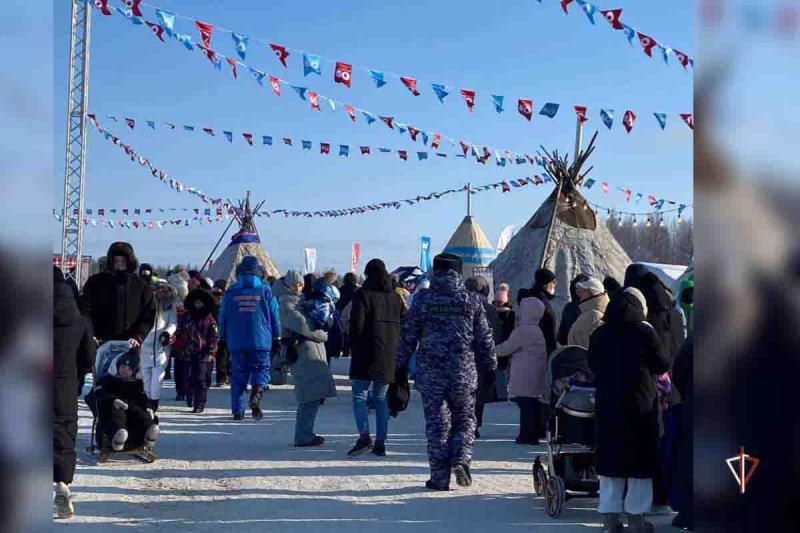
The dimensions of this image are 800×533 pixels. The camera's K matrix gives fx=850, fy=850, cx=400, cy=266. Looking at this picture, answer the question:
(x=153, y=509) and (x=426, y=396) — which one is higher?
(x=426, y=396)

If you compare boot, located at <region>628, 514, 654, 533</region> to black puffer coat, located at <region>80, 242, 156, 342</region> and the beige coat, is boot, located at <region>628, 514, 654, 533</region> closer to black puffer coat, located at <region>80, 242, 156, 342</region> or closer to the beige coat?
the beige coat

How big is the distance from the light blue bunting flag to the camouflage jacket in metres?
8.95

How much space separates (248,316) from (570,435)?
17.0 feet

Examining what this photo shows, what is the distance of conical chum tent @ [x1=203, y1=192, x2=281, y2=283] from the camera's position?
2473 cm

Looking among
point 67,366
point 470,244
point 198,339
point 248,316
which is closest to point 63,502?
point 67,366

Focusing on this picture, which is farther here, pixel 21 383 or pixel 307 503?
pixel 307 503

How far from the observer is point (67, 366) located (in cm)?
507

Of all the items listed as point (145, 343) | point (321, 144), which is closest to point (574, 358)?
point (145, 343)

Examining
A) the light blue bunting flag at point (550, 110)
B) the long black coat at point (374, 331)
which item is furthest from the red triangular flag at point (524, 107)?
the long black coat at point (374, 331)

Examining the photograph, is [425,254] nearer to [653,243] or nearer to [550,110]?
[550,110]

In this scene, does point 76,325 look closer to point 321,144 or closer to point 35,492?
point 35,492

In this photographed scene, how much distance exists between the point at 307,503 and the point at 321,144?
1516 centimetres

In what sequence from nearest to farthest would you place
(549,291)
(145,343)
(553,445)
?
(553,445)
(145,343)
(549,291)

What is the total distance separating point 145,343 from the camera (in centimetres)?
855
